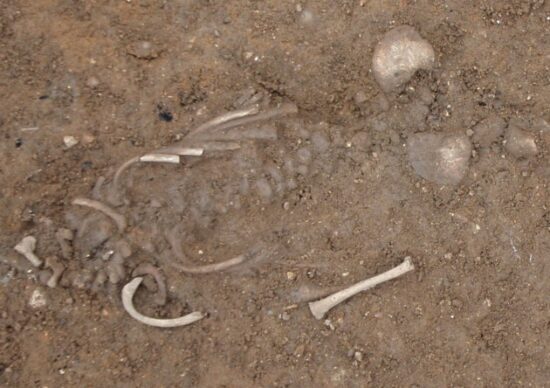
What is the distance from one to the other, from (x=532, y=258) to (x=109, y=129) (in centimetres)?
232

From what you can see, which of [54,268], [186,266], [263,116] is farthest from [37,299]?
[263,116]

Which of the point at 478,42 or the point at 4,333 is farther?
the point at 478,42

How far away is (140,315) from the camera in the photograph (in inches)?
125

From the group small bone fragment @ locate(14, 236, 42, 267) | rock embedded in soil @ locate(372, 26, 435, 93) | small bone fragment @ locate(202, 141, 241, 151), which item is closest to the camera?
small bone fragment @ locate(14, 236, 42, 267)

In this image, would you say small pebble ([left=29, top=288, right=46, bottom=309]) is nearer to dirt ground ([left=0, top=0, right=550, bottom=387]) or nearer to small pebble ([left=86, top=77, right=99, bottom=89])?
dirt ground ([left=0, top=0, right=550, bottom=387])

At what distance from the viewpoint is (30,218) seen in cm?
319

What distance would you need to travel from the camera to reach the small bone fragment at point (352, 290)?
3.28 m

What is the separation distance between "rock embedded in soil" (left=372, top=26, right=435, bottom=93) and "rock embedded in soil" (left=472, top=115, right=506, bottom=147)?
417 millimetres

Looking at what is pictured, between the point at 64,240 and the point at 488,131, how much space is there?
2.25 m

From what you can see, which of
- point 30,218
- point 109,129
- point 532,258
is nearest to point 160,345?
point 30,218

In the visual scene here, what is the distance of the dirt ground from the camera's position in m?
3.21

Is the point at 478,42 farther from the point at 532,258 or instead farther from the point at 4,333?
the point at 4,333

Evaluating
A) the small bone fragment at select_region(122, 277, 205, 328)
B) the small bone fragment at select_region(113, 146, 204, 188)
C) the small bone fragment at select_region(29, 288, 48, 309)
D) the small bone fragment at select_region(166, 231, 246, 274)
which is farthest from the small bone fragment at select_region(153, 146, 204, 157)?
the small bone fragment at select_region(29, 288, 48, 309)

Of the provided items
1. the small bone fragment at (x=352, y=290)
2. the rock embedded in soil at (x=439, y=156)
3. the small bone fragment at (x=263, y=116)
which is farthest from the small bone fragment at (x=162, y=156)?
the rock embedded in soil at (x=439, y=156)
